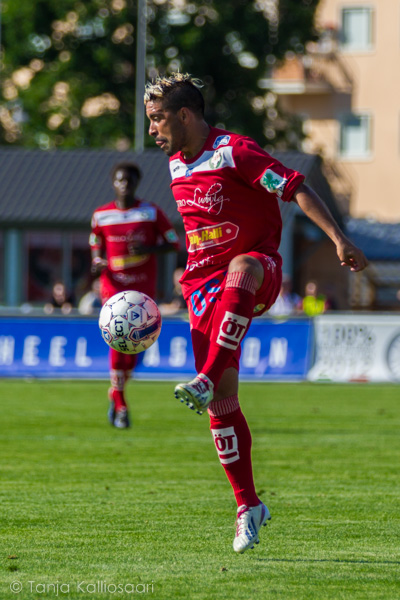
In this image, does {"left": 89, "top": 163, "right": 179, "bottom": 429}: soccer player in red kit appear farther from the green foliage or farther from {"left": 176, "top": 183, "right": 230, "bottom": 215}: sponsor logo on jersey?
the green foliage

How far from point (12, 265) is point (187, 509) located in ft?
85.3

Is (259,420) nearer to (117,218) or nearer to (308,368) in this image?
(117,218)

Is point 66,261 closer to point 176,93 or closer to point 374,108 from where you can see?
point 374,108

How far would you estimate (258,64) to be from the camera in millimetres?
44094

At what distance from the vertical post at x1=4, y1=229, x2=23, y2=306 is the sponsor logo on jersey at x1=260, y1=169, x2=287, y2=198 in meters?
27.0

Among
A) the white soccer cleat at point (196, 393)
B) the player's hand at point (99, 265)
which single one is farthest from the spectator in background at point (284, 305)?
the white soccer cleat at point (196, 393)

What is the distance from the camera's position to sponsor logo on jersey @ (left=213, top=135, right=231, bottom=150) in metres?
5.93

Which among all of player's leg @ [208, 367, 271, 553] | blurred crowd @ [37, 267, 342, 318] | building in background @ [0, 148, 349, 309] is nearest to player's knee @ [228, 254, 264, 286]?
player's leg @ [208, 367, 271, 553]

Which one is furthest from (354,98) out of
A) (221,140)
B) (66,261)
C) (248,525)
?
(248,525)

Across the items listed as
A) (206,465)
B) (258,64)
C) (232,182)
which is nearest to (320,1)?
(258,64)

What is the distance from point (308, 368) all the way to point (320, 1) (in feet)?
93.3

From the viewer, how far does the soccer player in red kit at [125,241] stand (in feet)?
39.3

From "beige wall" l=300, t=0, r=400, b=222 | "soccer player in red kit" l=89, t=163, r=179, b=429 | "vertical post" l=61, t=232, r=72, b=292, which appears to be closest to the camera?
"soccer player in red kit" l=89, t=163, r=179, b=429

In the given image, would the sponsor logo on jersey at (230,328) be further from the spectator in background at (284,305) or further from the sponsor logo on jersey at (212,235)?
the spectator in background at (284,305)
